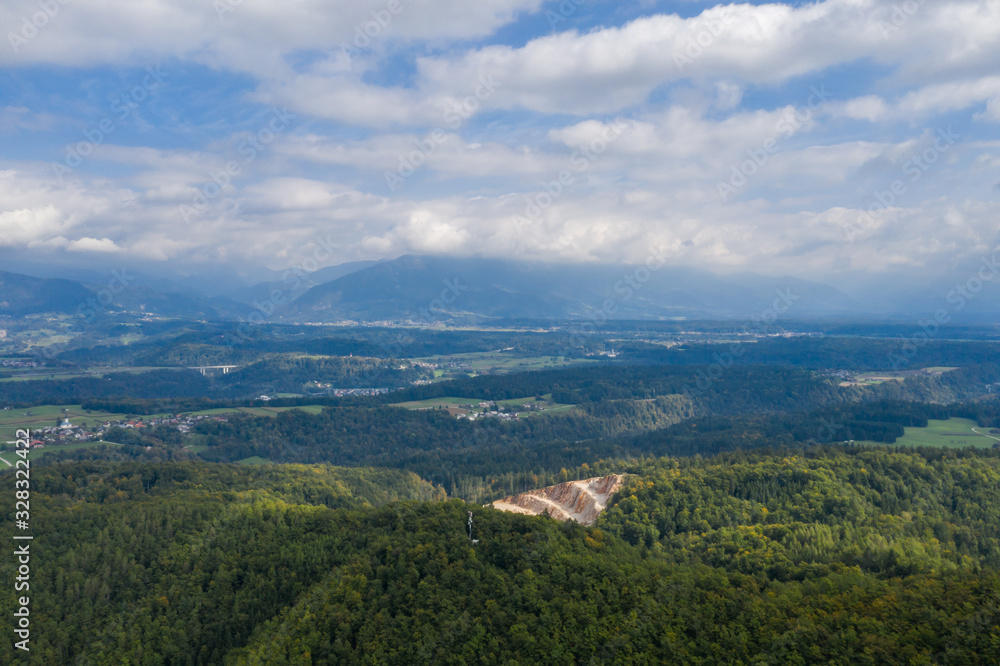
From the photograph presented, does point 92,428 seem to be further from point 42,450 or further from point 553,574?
point 553,574

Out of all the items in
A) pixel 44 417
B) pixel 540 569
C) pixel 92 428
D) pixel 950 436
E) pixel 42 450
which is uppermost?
pixel 540 569

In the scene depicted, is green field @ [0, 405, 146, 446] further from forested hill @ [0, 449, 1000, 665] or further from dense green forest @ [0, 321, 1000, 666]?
forested hill @ [0, 449, 1000, 665]

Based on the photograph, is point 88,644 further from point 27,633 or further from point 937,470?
point 937,470

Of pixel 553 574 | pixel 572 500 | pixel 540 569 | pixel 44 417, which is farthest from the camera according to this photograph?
pixel 44 417

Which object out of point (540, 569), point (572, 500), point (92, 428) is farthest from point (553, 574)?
point (92, 428)

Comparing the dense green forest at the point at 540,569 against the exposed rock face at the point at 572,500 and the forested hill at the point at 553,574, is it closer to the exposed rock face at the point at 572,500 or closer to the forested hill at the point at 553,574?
the forested hill at the point at 553,574
